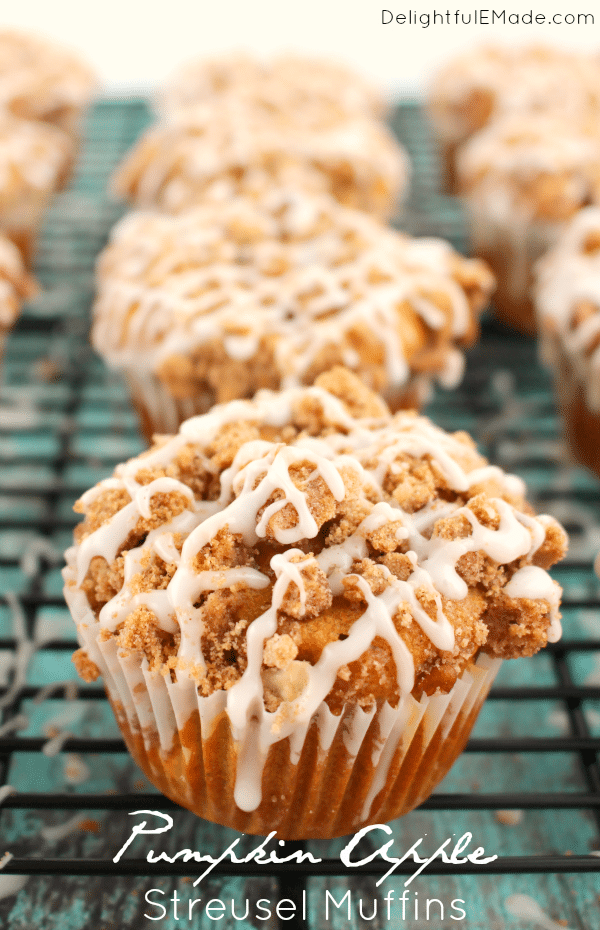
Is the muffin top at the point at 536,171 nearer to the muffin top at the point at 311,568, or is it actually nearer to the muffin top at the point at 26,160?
the muffin top at the point at 26,160

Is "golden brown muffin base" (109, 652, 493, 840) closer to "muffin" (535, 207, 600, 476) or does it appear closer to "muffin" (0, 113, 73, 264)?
"muffin" (535, 207, 600, 476)

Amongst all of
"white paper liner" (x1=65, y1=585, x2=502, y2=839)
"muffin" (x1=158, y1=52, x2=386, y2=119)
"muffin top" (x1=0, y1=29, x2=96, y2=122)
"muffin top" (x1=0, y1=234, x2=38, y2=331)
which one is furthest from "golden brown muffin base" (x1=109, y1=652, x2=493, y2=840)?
"muffin top" (x1=0, y1=29, x2=96, y2=122)

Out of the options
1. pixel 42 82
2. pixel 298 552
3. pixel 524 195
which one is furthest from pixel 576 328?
pixel 42 82

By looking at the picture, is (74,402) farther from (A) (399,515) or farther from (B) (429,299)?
(A) (399,515)

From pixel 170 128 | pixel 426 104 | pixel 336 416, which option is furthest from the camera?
pixel 426 104

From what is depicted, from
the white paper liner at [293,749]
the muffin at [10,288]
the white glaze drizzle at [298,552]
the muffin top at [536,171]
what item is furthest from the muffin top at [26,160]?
the white paper liner at [293,749]

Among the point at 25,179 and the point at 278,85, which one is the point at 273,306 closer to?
the point at 25,179

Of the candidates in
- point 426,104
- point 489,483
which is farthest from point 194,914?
point 426,104
